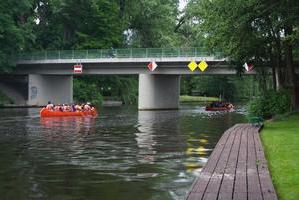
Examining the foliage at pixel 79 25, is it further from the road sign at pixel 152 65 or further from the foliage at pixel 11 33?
the road sign at pixel 152 65

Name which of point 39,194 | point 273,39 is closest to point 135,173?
point 39,194

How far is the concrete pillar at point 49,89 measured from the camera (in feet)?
255

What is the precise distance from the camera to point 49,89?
7975 cm

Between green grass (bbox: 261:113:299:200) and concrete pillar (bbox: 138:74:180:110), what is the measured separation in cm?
3858

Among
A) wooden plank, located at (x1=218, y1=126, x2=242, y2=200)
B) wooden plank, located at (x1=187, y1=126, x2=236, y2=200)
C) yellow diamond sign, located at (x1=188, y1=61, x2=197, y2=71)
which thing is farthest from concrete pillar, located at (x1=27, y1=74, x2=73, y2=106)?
wooden plank, located at (x1=187, y1=126, x2=236, y2=200)

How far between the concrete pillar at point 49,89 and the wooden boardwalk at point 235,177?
60.1 metres

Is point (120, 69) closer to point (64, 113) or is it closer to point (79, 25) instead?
point (64, 113)

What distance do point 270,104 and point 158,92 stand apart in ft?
111

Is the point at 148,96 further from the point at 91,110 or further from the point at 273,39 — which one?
the point at 273,39

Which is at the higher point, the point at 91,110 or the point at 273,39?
the point at 273,39

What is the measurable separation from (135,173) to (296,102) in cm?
2551

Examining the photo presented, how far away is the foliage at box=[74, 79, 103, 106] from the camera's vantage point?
289ft

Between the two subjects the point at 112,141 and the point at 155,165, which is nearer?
the point at 155,165

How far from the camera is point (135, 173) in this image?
52.5 feet
